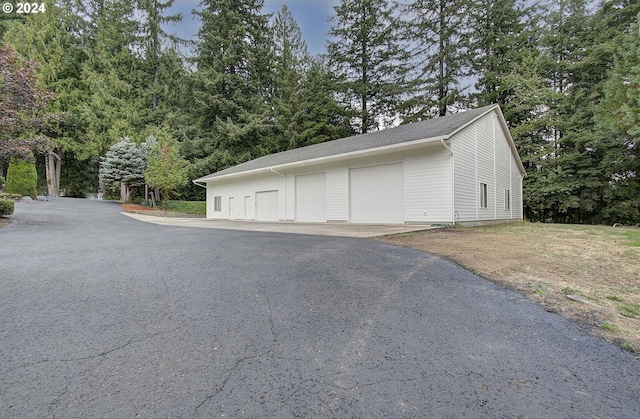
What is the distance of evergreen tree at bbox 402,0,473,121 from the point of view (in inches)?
762

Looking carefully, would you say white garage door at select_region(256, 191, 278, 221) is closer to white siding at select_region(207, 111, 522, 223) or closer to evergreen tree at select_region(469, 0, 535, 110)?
white siding at select_region(207, 111, 522, 223)

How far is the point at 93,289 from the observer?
10.1 ft

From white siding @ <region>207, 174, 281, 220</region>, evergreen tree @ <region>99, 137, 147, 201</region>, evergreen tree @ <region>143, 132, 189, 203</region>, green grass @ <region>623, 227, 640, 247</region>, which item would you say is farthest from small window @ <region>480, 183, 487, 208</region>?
evergreen tree @ <region>99, 137, 147, 201</region>

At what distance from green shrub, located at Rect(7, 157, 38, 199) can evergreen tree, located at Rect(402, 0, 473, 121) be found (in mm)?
24019

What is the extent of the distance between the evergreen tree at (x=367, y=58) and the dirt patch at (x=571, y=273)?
17696 mm

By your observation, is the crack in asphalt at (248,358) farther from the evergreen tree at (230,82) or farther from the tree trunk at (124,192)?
the tree trunk at (124,192)

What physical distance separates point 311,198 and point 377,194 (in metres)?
3.55

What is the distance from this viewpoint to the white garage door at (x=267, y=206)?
15634 millimetres

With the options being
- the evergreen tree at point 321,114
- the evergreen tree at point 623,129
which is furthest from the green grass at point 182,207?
the evergreen tree at point 623,129

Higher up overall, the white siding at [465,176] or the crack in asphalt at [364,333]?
the white siding at [465,176]

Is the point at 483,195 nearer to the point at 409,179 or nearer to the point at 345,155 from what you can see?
the point at 409,179

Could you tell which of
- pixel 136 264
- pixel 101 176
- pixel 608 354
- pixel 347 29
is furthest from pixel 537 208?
pixel 101 176

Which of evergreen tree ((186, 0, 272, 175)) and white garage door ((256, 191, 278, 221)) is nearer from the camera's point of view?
white garage door ((256, 191, 278, 221))

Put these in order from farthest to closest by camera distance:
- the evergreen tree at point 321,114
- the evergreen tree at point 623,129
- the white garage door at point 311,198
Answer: the evergreen tree at point 321,114 < the white garage door at point 311,198 < the evergreen tree at point 623,129
